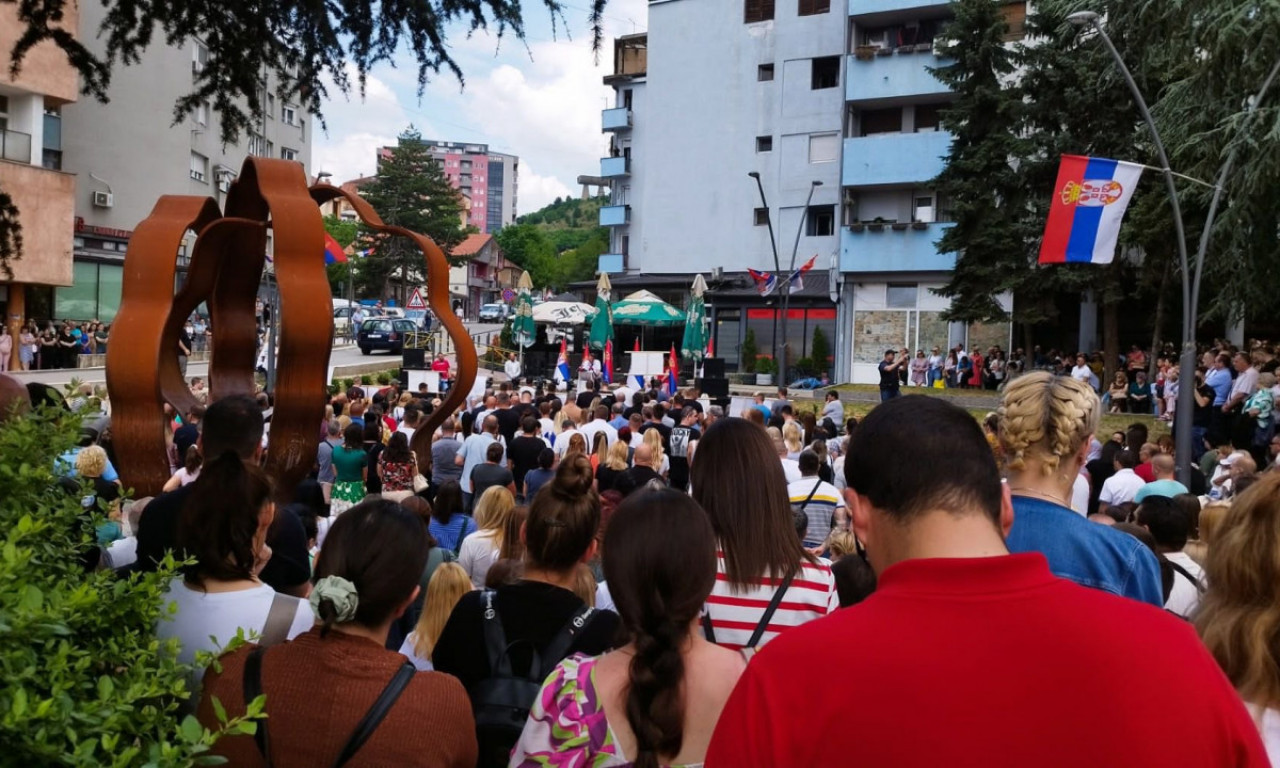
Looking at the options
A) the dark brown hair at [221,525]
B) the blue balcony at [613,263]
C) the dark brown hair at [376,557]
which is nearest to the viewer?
the dark brown hair at [376,557]

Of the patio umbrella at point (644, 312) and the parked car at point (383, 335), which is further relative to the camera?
the parked car at point (383, 335)

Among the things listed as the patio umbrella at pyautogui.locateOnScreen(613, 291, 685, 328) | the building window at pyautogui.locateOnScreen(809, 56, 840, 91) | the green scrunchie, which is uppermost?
the building window at pyautogui.locateOnScreen(809, 56, 840, 91)

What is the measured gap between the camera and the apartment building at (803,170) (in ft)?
137

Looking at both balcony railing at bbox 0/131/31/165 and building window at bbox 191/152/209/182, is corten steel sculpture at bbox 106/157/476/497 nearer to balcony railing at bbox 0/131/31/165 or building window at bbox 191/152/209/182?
balcony railing at bbox 0/131/31/165

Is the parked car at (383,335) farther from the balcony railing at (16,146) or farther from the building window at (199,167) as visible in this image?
the balcony railing at (16,146)

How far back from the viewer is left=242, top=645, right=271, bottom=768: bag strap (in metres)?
2.82

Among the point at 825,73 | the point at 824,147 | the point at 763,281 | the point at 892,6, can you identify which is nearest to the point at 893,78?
the point at 892,6

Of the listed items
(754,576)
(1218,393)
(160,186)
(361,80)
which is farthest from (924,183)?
(754,576)

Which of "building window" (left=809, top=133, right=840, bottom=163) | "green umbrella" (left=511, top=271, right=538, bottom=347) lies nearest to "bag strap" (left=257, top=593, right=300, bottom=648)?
"green umbrella" (left=511, top=271, right=538, bottom=347)

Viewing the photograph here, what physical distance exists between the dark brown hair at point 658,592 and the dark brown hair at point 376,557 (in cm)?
62

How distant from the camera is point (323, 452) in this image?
11016 mm

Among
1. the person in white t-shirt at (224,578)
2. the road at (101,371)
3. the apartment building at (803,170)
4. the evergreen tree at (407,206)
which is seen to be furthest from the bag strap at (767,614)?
the evergreen tree at (407,206)

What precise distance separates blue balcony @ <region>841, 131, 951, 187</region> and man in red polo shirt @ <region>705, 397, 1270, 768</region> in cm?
4093

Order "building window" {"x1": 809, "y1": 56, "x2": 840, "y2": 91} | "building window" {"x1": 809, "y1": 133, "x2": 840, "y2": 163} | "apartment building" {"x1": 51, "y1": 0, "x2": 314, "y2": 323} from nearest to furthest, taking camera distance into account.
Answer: "apartment building" {"x1": 51, "y1": 0, "x2": 314, "y2": 323}
"building window" {"x1": 809, "y1": 133, "x2": 840, "y2": 163}
"building window" {"x1": 809, "y1": 56, "x2": 840, "y2": 91}
